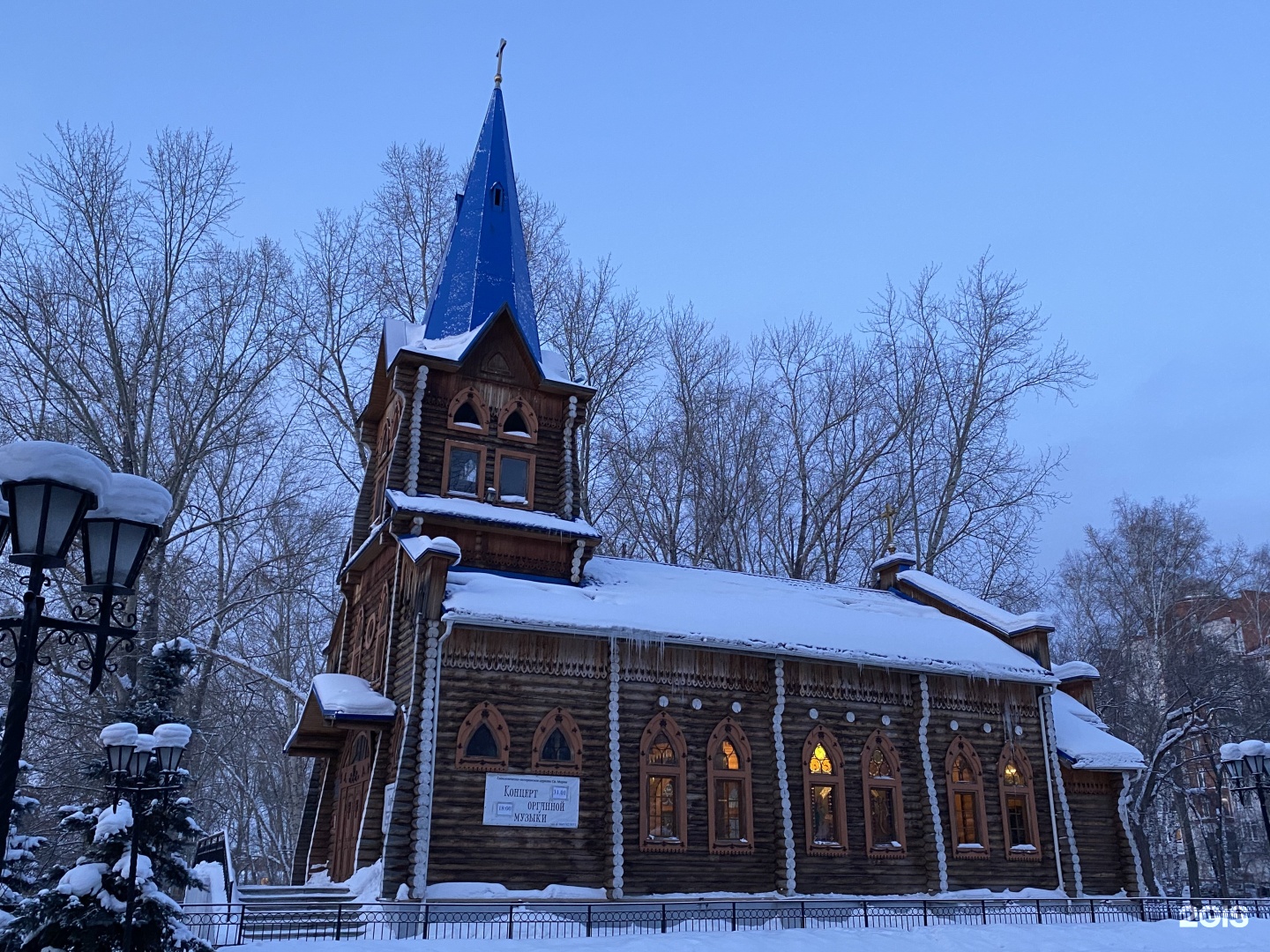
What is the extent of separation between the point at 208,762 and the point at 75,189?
1752cm

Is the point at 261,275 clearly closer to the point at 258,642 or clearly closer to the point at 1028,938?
the point at 258,642

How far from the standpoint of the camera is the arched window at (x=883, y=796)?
22.2 m

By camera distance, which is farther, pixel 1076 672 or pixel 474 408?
pixel 1076 672

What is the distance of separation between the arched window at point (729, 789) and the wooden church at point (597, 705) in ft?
0.18

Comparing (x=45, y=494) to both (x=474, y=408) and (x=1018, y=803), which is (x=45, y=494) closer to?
(x=474, y=408)

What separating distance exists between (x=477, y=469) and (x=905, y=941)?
518 inches

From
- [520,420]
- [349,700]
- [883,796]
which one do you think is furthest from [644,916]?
[520,420]

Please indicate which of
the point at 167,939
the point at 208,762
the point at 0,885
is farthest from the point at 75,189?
the point at 167,939

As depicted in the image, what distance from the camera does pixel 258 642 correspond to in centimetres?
4075

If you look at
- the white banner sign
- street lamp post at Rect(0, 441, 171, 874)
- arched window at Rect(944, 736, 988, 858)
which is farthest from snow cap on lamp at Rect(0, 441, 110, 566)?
arched window at Rect(944, 736, 988, 858)

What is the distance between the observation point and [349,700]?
Result: 19.8 metres

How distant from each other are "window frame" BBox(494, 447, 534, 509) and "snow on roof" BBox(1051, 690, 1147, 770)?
14.2m

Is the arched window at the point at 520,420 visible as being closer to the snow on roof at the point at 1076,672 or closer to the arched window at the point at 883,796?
the arched window at the point at 883,796

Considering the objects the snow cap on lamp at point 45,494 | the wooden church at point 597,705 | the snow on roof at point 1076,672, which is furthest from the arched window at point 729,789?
the snow cap on lamp at point 45,494
